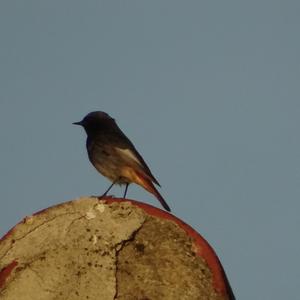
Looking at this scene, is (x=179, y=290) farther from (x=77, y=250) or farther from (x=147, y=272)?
(x=77, y=250)

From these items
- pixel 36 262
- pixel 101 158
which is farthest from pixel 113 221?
pixel 101 158

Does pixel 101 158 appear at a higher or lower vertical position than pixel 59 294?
higher

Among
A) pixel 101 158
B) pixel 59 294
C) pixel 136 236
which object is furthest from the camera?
pixel 101 158

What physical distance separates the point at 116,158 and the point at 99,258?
17.1 ft

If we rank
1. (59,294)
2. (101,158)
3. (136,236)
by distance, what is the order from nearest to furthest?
(59,294) → (136,236) → (101,158)

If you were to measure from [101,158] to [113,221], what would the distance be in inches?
201

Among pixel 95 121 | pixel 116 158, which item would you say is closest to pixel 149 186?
→ pixel 116 158

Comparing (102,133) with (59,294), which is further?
(102,133)

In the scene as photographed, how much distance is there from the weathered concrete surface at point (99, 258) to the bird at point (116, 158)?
4.18 m

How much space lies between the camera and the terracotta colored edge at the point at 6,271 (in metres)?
5.01

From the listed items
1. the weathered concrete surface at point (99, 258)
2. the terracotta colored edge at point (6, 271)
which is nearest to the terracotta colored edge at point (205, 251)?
the weathered concrete surface at point (99, 258)

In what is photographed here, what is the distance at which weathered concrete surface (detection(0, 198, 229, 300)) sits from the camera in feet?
16.2

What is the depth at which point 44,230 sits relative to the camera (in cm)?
530

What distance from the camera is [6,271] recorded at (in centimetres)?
506
